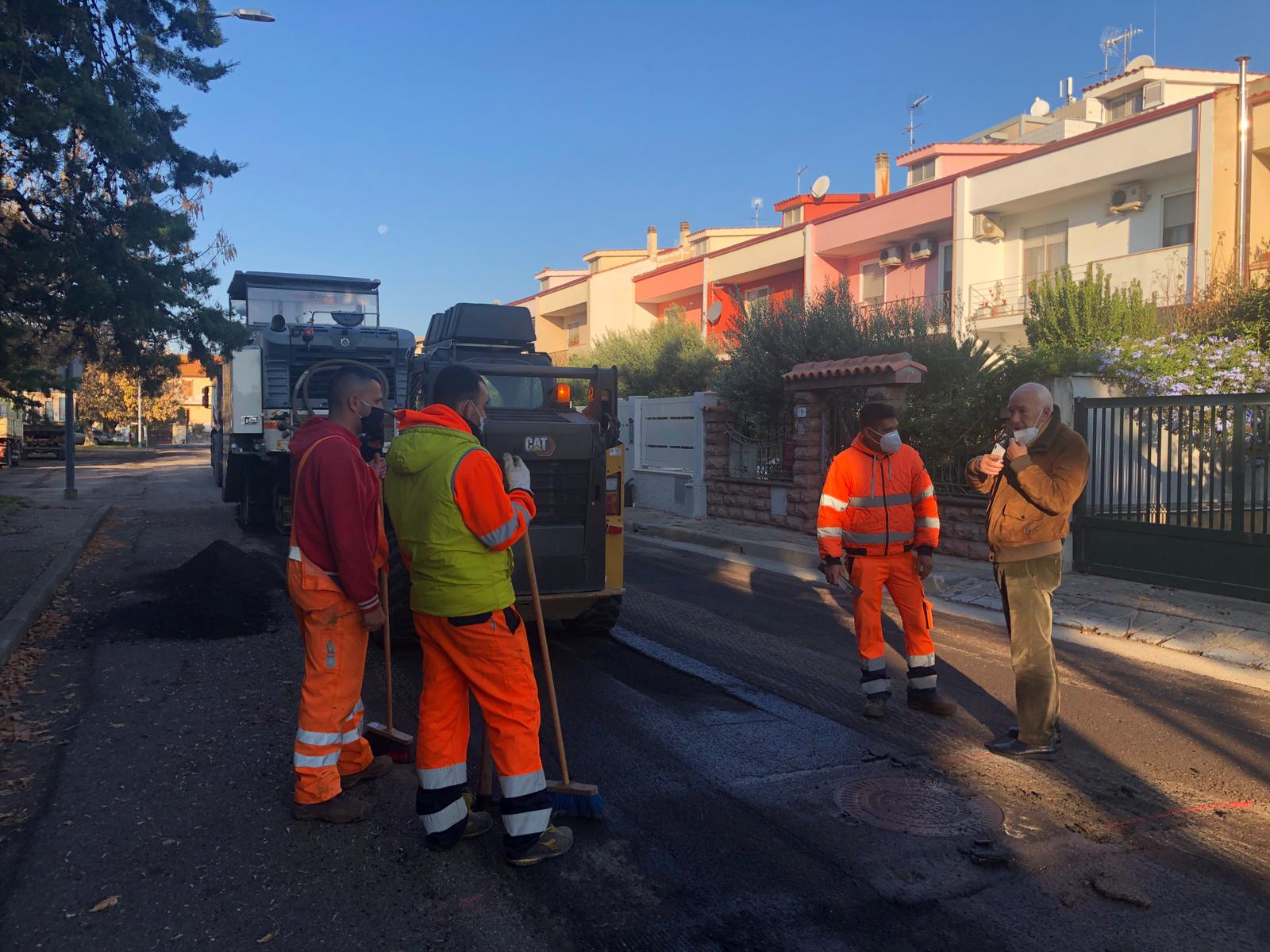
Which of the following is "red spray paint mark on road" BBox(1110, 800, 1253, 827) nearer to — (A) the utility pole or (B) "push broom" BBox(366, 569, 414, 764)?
(B) "push broom" BBox(366, 569, 414, 764)

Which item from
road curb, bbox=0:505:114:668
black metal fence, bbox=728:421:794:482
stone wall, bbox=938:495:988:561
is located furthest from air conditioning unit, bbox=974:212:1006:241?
road curb, bbox=0:505:114:668

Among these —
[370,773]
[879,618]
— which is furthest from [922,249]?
[370,773]

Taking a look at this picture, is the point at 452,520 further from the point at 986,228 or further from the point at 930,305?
the point at 930,305

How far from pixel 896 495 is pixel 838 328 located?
424 inches

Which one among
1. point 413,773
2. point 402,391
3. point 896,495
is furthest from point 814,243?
point 413,773

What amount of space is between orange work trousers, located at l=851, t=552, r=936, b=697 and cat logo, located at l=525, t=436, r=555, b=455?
2254 millimetres

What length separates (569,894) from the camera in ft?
11.1

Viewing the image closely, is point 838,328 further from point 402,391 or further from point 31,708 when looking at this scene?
point 31,708

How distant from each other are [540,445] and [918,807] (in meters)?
3.50

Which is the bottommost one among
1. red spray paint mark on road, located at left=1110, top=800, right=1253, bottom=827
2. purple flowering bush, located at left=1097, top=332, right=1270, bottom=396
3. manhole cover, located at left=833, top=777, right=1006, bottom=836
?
red spray paint mark on road, located at left=1110, top=800, right=1253, bottom=827

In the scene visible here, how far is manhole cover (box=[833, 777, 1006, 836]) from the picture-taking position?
13.0 ft

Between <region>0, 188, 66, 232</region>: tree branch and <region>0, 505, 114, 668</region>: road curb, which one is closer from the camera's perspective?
<region>0, 505, 114, 668</region>: road curb

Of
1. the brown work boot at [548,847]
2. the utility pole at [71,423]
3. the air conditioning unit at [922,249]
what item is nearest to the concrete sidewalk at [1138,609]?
the brown work boot at [548,847]

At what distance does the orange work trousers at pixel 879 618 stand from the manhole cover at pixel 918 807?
101 cm
